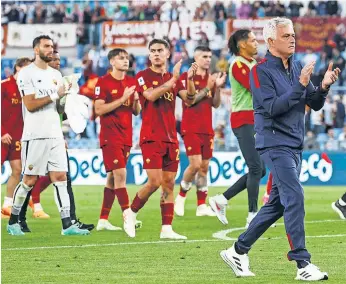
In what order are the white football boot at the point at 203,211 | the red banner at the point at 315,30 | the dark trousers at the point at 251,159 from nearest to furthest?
Result: 1. the dark trousers at the point at 251,159
2. the white football boot at the point at 203,211
3. the red banner at the point at 315,30

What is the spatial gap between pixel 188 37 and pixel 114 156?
20.9m

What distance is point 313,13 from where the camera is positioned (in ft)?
110

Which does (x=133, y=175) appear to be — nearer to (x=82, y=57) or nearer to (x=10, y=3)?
(x=82, y=57)

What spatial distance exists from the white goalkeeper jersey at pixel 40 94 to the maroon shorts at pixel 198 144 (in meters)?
3.52

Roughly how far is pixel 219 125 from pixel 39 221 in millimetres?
12719

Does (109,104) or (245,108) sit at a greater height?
(109,104)

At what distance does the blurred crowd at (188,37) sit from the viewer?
28078 millimetres

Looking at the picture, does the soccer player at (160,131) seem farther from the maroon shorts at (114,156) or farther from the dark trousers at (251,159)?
the dark trousers at (251,159)

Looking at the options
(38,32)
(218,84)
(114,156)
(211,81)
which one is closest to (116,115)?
(114,156)

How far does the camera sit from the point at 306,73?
837 centimetres

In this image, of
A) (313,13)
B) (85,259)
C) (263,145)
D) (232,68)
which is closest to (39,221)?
(232,68)

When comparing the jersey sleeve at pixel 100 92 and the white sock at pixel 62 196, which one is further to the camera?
the jersey sleeve at pixel 100 92

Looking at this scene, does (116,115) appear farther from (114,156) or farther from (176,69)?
(176,69)

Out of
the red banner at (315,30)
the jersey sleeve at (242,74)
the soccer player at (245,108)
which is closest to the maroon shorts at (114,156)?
the soccer player at (245,108)
